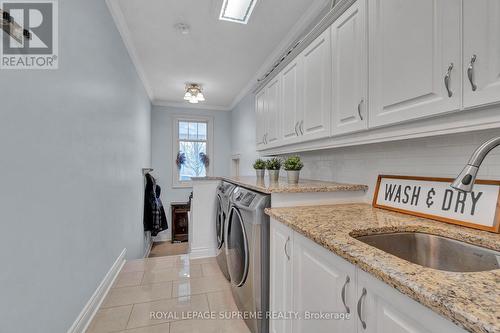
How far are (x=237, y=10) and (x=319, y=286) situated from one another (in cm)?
237

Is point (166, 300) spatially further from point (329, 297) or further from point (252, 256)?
point (329, 297)

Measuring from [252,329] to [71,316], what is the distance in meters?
1.15

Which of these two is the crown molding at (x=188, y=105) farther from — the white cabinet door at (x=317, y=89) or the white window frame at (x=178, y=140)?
the white cabinet door at (x=317, y=89)

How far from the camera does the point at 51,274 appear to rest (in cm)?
117

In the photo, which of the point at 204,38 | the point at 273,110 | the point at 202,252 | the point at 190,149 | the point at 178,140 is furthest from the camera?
the point at 190,149

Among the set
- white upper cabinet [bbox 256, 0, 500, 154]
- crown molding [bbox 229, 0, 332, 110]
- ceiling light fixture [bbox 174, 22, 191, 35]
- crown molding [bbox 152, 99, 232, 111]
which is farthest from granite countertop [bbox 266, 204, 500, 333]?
crown molding [bbox 152, 99, 232, 111]

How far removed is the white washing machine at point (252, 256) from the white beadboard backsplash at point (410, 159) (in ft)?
2.44

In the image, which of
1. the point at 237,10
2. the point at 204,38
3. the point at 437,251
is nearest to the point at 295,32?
the point at 237,10

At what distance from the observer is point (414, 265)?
0.65 meters

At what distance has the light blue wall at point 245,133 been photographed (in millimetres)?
4102

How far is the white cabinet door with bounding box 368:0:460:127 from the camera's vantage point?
84 centimetres

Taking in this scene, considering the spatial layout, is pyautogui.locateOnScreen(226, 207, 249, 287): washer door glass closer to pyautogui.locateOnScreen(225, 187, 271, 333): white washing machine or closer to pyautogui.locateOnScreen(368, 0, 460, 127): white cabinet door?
pyautogui.locateOnScreen(225, 187, 271, 333): white washing machine

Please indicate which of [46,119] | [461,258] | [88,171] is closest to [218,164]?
[88,171]

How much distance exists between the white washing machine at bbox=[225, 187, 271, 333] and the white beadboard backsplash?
2.44 ft
